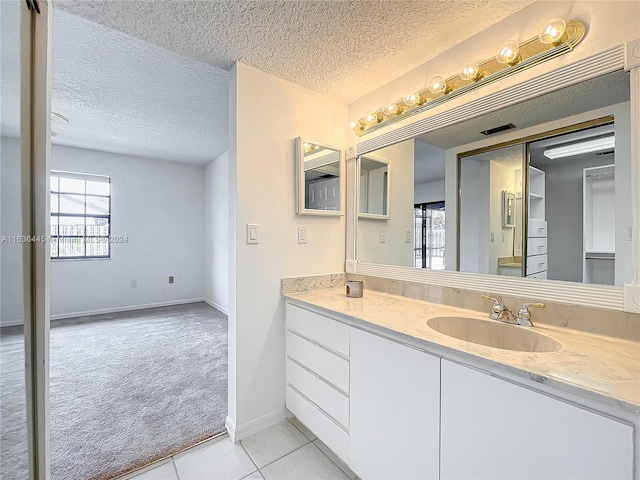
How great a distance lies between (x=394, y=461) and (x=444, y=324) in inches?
24.9

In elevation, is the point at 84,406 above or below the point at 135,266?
below

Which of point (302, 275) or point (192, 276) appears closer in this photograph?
point (302, 275)

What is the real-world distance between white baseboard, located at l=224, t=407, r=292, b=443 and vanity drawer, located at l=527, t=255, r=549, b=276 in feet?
5.47

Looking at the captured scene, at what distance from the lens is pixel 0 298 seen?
62 centimetres

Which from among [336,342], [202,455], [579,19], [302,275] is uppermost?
[579,19]

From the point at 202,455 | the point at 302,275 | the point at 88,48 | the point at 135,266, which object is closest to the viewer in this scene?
the point at 202,455

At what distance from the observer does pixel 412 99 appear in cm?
174

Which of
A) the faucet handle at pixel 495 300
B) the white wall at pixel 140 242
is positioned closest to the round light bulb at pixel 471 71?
the faucet handle at pixel 495 300

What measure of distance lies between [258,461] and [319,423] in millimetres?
379

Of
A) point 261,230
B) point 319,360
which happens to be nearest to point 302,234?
point 261,230

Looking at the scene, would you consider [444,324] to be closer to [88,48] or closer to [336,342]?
[336,342]

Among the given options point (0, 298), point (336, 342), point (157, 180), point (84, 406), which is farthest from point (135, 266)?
point (0, 298)

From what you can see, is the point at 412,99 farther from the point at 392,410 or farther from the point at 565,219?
the point at 392,410

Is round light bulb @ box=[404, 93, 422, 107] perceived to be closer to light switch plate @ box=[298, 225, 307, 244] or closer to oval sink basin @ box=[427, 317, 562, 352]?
light switch plate @ box=[298, 225, 307, 244]
